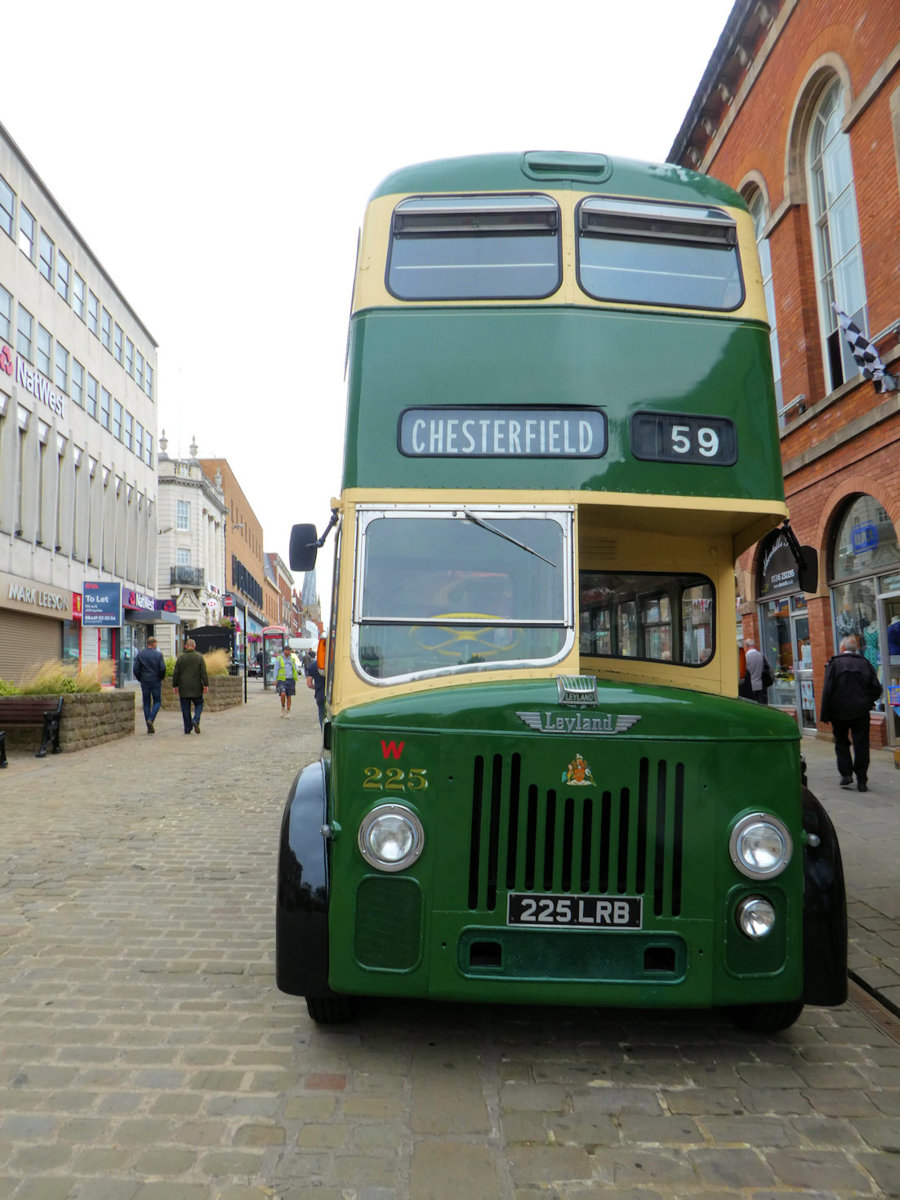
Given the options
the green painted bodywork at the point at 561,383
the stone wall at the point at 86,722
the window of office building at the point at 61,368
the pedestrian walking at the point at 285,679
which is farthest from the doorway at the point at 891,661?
the window of office building at the point at 61,368

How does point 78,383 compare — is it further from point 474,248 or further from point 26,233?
point 474,248

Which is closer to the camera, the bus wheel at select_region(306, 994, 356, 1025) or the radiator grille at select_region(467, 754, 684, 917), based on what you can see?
the radiator grille at select_region(467, 754, 684, 917)

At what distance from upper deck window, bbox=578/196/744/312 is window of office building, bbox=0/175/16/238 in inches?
1122

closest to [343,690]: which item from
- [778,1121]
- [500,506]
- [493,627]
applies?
[493,627]

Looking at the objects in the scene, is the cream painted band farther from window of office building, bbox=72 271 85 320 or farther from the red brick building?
window of office building, bbox=72 271 85 320

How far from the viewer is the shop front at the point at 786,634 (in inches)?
639

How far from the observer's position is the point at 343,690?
397 centimetres

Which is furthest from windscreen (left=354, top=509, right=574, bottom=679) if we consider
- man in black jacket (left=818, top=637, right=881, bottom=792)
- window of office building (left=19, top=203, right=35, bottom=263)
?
window of office building (left=19, top=203, right=35, bottom=263)

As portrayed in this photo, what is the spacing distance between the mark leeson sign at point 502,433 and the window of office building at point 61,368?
104ft

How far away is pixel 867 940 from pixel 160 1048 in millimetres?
3753

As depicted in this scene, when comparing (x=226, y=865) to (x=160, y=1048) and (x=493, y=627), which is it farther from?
(x=493, y=627)

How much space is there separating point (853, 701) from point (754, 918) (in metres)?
7.43

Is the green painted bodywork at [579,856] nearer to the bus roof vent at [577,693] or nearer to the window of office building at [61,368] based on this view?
the bus roof vent at [577,693]

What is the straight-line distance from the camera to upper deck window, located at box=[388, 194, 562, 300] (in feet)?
14.8
